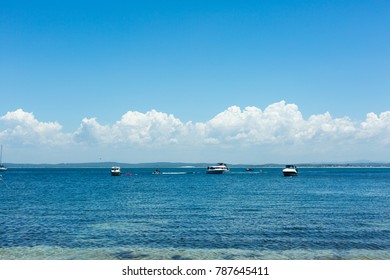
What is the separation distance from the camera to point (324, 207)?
183 ft

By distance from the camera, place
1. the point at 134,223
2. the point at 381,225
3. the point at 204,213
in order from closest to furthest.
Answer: the point at 381,225 < the point at 134,223 < the point at 204,213

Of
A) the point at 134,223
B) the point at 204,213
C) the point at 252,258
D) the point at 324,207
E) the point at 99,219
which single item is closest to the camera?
the point at 252,258

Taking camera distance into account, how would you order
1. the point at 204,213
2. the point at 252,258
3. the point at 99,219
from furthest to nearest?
the point at 204,213, the point at 99,219, the point at 252,258

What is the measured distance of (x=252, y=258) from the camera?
91.1ft

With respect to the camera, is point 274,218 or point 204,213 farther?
point 204,213

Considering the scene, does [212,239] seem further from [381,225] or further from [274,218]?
[381,225]
